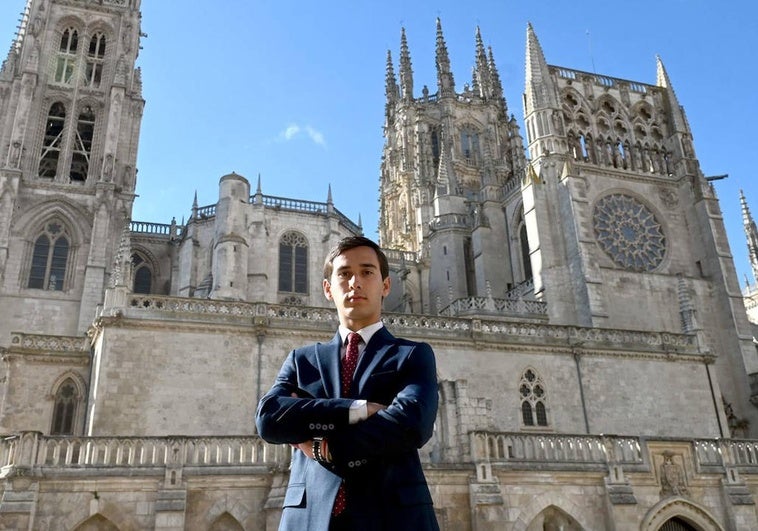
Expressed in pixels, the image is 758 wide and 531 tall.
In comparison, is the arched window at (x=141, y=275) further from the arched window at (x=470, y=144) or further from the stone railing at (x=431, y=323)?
the arched window at (x=470, y=144)

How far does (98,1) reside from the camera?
3969cm

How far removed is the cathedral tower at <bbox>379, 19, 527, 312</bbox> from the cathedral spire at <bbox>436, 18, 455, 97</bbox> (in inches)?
3.2

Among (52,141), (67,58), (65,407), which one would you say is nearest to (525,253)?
(65,407)

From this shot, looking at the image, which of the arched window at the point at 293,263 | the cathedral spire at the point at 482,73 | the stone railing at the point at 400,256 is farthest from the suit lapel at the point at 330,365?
the cathedral spire at the point at 482,73

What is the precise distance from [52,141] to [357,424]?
124 ft

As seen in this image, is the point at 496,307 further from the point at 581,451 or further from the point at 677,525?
the point at 677,525

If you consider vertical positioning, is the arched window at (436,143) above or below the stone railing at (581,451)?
above

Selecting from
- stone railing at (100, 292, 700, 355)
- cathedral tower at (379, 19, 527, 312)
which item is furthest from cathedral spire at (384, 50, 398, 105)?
stone railing at (100, 292, 700, 355)

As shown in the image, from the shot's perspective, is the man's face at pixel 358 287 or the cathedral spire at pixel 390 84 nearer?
the man's face at pixel 358 287

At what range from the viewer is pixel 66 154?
34.9m

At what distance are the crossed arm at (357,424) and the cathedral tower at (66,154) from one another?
29965 millimetres

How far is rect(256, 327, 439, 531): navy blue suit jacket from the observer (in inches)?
118

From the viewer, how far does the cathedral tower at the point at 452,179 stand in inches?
1442

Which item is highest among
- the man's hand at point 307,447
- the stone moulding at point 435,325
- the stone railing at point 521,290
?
the stone railing at point 521,290
